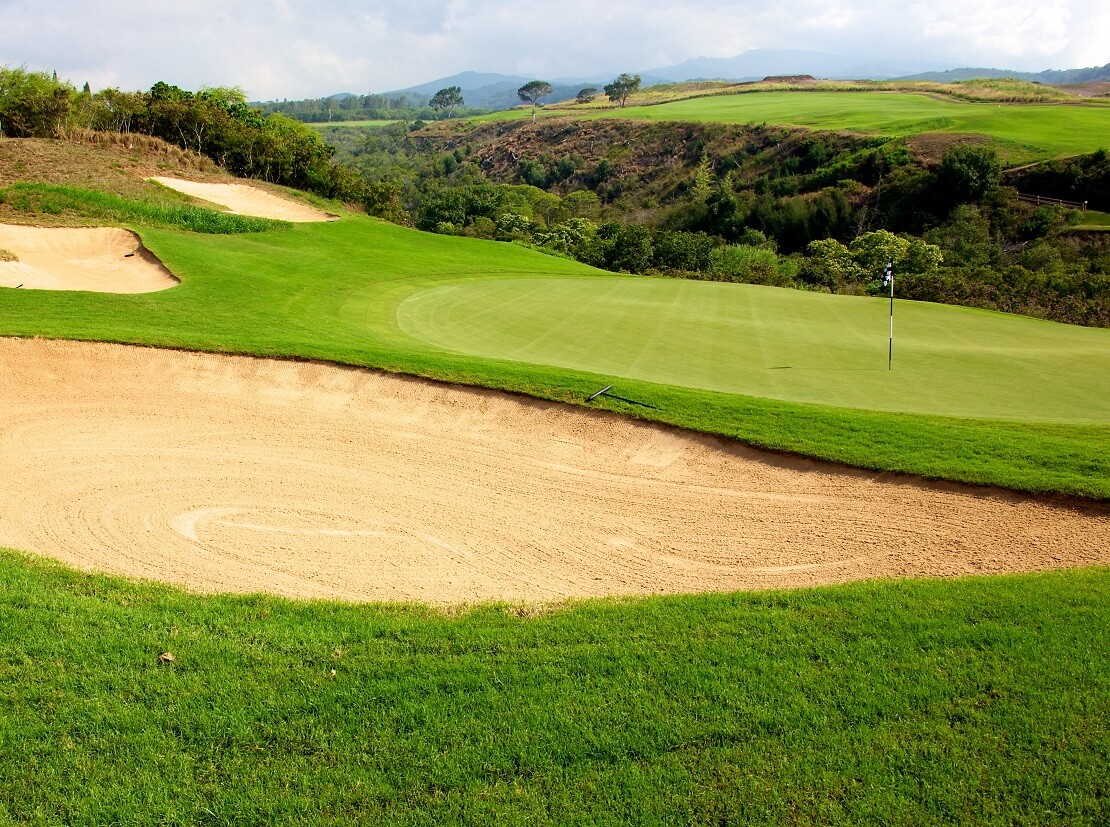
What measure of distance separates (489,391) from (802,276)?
35.8 meters

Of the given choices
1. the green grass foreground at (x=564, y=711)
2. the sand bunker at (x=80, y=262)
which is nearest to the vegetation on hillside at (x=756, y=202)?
the sand bunker at (x=80, y=262)

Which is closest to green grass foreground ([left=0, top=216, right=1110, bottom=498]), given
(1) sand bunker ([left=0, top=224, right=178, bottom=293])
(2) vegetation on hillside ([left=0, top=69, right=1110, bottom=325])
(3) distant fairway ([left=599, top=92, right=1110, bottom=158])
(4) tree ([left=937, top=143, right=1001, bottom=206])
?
(1) sand bunker ([left=0, top=224, right=178, bottom=293])

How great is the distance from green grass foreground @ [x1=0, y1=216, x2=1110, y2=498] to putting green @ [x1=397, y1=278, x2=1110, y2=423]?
187mm

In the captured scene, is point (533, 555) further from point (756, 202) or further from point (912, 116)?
point (912, 116)

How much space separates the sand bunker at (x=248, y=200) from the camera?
36281mm

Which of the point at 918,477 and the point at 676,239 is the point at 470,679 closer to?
the point at 918,477

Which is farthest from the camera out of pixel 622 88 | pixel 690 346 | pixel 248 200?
pixel 622 88

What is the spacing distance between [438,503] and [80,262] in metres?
Answer: 19.8

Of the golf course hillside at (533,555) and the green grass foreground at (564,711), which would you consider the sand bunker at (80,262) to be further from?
the green grass foreground at (564,711)

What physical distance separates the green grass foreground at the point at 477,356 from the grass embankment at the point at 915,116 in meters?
51.0

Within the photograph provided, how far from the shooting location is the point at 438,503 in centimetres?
1072

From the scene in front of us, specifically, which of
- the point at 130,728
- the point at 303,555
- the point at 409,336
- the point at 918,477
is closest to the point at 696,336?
the point at 409,336

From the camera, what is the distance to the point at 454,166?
5281 inches

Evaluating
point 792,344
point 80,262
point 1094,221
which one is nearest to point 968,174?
point 1094,221
